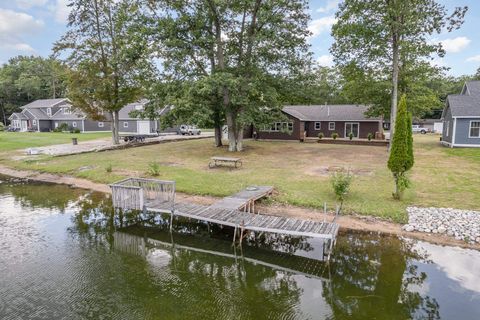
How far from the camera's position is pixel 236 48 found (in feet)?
87.0

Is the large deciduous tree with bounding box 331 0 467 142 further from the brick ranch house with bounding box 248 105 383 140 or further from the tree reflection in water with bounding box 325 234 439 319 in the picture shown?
the tree reflection in water with bounding box 325 234 439 319

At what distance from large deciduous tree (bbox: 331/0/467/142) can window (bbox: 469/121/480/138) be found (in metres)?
6.63

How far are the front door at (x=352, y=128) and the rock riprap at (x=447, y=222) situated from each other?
1071 inches

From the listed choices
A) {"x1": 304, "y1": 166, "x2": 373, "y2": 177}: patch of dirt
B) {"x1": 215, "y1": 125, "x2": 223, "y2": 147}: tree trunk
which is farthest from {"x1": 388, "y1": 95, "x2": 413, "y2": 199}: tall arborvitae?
{"x1": 215, "y1": 125, "x2": 223, "y2": 147}: tree trunk

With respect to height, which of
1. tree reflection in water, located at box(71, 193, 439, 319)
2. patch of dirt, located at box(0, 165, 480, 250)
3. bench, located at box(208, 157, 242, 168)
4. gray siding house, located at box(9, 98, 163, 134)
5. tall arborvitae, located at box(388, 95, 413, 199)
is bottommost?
tree reflection in water, located at box(71, 193, 439, 319)

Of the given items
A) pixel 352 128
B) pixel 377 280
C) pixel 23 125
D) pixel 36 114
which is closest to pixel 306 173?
pixel 377 280

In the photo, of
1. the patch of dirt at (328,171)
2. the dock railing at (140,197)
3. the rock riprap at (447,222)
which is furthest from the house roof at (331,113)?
the dock railing at (140,197)

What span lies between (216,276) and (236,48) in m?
22.5

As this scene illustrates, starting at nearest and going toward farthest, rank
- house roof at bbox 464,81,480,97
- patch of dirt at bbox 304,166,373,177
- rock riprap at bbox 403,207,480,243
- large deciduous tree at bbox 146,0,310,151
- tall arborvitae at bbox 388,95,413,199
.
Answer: rock riprap at bbox 403,207,480,243 < tall arborvitae at bbox 388,95,413,199 < patch of dirt at bbox 304,166,373,177 < large deciduous tree at bbox 146,0,310,151 < house roof at bbox 464,81,480,97

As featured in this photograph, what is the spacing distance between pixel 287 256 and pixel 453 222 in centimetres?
591

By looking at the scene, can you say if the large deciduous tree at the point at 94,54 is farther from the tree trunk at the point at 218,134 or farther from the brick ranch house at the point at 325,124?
the brick ranch house at the point at 325,124

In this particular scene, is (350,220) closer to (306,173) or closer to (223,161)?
(306,173)

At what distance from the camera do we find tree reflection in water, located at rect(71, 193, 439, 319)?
644 centimetres

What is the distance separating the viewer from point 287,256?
8.92 meters
